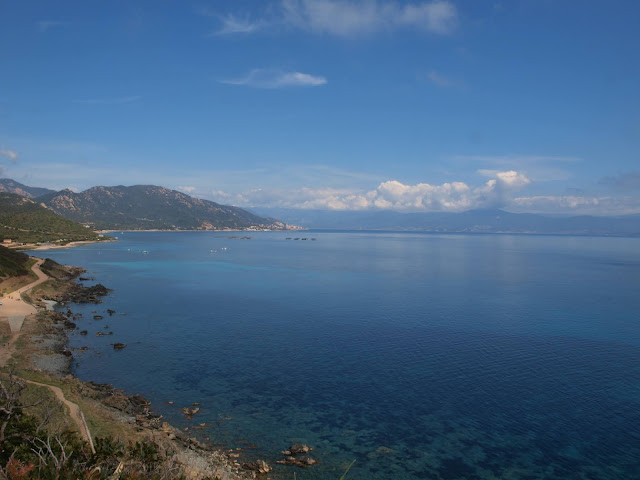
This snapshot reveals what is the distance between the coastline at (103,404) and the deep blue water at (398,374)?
158 cm

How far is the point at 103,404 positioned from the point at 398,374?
84.3ft

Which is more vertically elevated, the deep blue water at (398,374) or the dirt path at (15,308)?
the dirt path at (15,308)

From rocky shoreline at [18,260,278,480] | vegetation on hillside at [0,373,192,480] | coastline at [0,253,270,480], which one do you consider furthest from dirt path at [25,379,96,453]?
vegetation on hillside at [0,373,192,480]

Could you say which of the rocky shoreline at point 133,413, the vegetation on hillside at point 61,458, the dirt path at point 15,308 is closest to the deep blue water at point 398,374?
the rocky shoreline at point 133,413

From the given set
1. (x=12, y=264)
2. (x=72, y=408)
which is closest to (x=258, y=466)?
(x=72, y=408)

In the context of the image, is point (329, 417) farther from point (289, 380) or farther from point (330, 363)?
point (330, 363)

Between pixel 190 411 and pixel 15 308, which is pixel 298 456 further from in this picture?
pixel 15 308

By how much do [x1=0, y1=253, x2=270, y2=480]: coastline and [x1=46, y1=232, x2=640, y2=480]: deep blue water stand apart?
62.1 inches

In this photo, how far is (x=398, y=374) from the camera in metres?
39.2

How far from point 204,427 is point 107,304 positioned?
51364mm

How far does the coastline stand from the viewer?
79.1ft

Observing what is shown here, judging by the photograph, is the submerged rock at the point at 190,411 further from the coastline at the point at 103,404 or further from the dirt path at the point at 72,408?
the dirt path at the point at 72,408

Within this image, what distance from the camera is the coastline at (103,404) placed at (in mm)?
24117

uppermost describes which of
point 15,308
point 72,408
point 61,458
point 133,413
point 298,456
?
point 61,458
